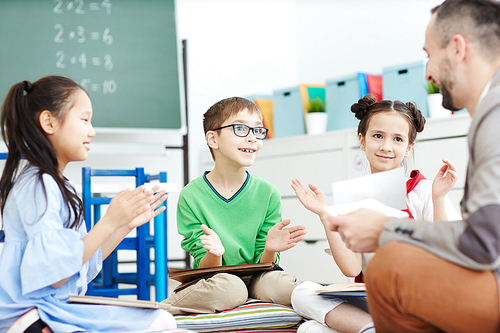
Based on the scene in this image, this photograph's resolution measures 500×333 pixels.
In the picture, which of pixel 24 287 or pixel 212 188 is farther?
pixel 212 188

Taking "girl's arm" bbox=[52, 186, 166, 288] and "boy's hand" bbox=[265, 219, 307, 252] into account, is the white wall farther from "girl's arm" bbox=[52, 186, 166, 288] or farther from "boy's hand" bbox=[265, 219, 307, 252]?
"girl's arm" bbox=[52, 186, 166, 288]

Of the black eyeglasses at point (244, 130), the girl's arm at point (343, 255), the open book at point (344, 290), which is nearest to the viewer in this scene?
the open book at point (344, 290)

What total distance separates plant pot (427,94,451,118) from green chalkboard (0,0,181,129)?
156 cm

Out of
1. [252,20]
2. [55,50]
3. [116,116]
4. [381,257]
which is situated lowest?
[381,257]

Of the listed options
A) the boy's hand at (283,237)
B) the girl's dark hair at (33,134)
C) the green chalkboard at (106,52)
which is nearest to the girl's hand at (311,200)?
the boy's hand at (283,237)

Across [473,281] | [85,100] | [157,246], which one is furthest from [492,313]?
[157,246]

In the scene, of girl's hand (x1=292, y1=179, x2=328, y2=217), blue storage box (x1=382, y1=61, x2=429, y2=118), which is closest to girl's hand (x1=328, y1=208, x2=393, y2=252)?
girl's hand (x1=292, y1=179, x2=328, y2=217)

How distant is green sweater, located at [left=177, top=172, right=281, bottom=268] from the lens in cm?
177

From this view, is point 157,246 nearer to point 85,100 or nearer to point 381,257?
point 85,100

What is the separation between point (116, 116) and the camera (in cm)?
332

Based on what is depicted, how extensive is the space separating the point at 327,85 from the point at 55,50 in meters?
1.66

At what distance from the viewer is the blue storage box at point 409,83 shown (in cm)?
275

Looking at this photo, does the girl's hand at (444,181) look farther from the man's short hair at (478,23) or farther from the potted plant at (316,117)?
the potted plant at (316,117)

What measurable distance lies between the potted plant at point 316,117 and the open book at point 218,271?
1.58 meters
